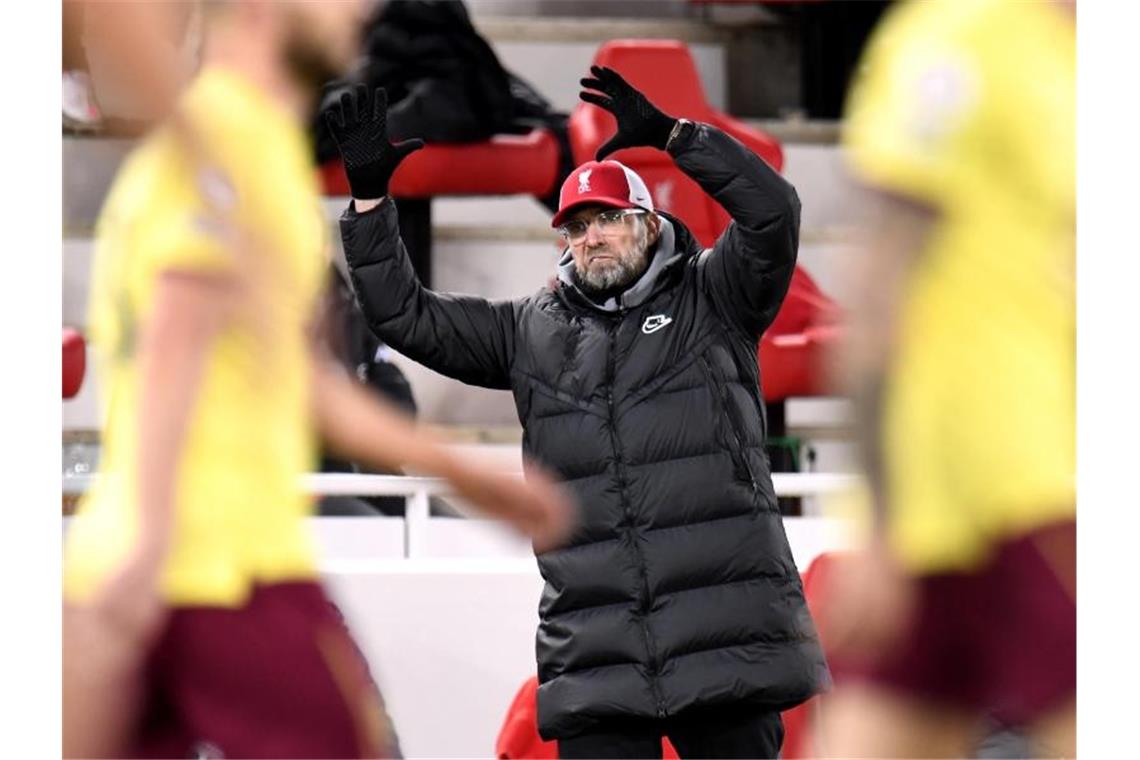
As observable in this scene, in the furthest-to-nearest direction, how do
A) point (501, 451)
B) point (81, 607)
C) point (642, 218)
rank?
point (501, 451) → point (642, 218) → point (81, 607)

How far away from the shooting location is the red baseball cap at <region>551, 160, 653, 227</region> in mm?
3043

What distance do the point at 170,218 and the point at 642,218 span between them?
125cm

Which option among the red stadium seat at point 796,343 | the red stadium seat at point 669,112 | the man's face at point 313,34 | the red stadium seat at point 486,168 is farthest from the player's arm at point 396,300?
the red stadium seat at point 486,168

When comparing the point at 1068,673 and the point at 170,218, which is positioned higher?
the point at 170,218

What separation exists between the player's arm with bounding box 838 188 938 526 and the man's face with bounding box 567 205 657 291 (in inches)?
41.7

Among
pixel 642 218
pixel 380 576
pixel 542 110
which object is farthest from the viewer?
pixel 542 110

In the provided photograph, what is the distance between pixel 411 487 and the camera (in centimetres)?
402

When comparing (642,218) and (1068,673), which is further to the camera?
(642,218)

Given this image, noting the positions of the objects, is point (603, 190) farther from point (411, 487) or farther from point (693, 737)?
point (411, 487)

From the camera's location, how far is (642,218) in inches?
121

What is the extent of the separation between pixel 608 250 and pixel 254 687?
1.24 m
